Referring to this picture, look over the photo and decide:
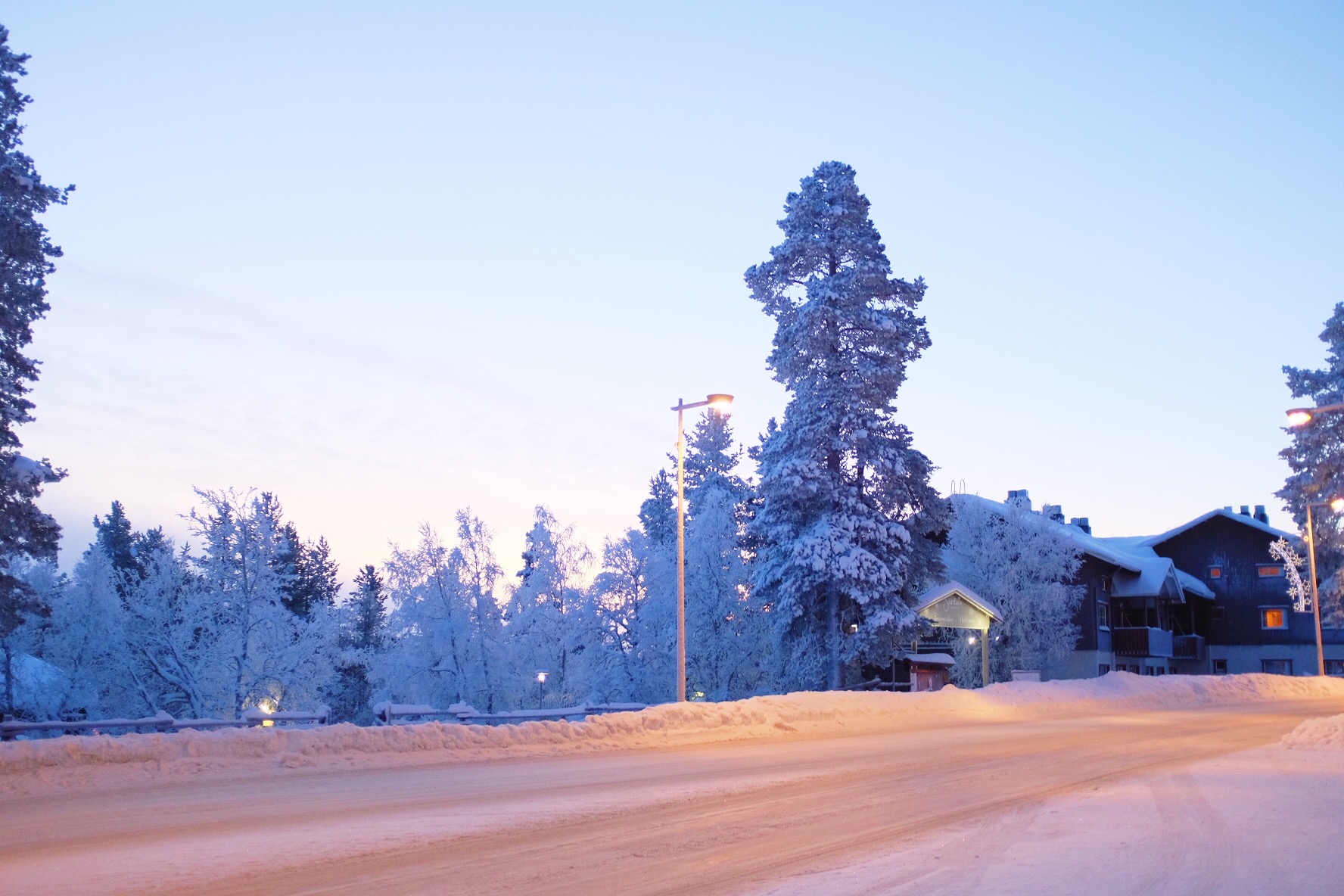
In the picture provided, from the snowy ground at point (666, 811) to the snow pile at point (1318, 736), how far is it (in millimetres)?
68

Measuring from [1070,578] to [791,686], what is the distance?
24544 mm

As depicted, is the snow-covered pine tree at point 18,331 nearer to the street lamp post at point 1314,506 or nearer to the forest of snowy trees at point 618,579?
the forest of snowy trees at point 618,579

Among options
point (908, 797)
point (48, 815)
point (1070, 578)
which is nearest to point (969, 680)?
point (1070, 578)

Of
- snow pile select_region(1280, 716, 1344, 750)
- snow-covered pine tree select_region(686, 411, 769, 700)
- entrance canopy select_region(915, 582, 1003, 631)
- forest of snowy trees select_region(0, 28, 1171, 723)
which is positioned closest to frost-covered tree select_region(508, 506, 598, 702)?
forest of snowy trees select_region(0, 28, 1171, 723)

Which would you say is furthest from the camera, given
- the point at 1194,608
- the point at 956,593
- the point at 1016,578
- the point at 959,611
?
the point at 1194,608

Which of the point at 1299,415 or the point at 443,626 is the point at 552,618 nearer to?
the point at 443,626

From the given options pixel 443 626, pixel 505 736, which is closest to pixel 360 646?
pixel 443 626

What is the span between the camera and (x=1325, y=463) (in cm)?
4900

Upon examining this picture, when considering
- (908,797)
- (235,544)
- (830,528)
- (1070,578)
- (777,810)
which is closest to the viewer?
(777,810)

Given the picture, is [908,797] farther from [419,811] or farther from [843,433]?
[843,433]

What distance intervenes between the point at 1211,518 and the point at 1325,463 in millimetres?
24786

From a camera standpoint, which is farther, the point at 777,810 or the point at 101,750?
the point at 101,750

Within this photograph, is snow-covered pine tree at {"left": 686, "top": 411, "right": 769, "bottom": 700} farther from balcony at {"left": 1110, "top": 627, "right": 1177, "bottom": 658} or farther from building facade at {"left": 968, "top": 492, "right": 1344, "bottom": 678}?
balcony at {"left": 1110, "top": 627, "right": 1177, "bottom": 658}

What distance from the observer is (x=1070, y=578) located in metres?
57.0
